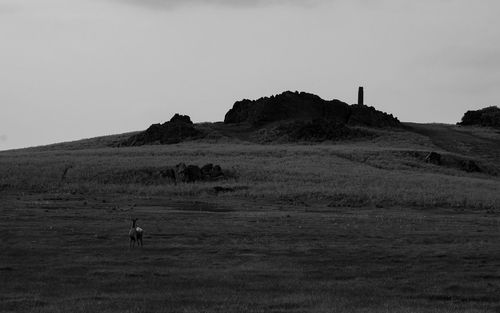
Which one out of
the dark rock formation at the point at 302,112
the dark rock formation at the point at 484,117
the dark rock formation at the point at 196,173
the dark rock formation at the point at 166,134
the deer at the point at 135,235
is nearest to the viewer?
the deer at the point at 135,235

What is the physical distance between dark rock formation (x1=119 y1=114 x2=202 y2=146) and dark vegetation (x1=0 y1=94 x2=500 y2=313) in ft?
62.5

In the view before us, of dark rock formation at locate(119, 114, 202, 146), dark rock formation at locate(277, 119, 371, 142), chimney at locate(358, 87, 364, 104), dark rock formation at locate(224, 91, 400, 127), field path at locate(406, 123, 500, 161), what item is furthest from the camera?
chimney at locate(358, 87, 364, 104)

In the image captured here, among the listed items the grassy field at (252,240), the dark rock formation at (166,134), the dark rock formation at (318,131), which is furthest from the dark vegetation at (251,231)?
the dark rock formation at (166,134)

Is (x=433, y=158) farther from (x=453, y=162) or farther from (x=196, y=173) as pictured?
(x=196, y=173)

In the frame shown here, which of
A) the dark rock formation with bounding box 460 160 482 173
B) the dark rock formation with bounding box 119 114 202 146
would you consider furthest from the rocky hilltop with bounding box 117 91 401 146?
the dark rock formation with bounding box 460 160 482 173

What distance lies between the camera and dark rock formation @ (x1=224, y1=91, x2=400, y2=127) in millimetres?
139625

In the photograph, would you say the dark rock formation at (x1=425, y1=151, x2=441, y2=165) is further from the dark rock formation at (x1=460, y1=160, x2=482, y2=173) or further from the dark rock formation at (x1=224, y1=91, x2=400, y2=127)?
the dark rock formation at (x1=224, y1=91, x2=400, y2=127)

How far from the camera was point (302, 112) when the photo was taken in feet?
470

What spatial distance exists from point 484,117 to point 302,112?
39448 mm

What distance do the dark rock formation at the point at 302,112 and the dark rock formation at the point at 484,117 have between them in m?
23.1

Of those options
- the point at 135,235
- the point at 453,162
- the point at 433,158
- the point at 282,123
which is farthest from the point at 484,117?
the point at 135,235

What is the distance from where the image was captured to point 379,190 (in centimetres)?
6862

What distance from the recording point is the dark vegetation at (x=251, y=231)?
22.5m

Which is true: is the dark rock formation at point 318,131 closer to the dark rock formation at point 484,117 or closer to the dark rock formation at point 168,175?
the dark rock formation at point 484,117
